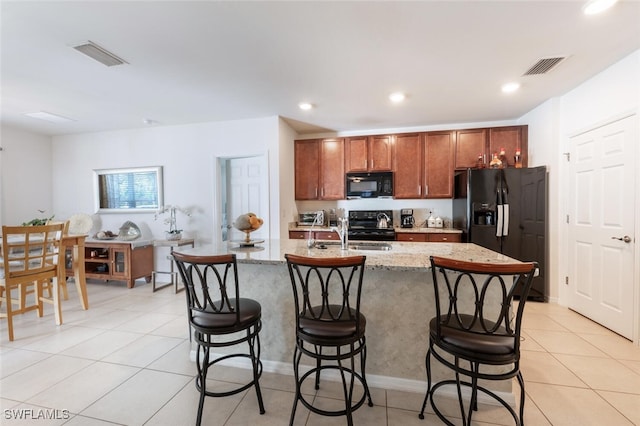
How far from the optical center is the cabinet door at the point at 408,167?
4.32m

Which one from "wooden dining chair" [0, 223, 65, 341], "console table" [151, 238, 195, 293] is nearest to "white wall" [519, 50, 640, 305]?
"console table" [151, 238, 195, 293]

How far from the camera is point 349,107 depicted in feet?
11.6

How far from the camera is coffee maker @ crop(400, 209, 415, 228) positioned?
4.47 metres

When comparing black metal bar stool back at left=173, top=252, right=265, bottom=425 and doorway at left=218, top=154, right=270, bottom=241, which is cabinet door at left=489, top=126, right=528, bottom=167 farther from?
black metal bar stool back at left=173, top=252, right=265, bottom=425

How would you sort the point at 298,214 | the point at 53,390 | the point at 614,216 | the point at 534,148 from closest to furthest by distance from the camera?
the point at 53,390 < the point at 614,216 < the point at 534,148 < the point at 298,214

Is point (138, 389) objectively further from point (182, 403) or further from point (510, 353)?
point (510, 353)

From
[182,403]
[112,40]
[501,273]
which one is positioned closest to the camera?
[501,273]

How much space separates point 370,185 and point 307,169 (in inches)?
43.4

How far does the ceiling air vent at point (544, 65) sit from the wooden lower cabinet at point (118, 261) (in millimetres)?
5346

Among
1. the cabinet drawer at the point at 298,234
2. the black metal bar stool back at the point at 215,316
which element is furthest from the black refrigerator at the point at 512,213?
the black metal bar stool back at the point at 215,316

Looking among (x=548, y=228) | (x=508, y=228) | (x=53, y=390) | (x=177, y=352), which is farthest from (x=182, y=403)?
(x=548, y=228)

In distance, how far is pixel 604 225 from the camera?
278cm

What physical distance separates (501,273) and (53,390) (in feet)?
9.55

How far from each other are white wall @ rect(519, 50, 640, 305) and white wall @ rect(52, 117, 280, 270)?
361 cm
